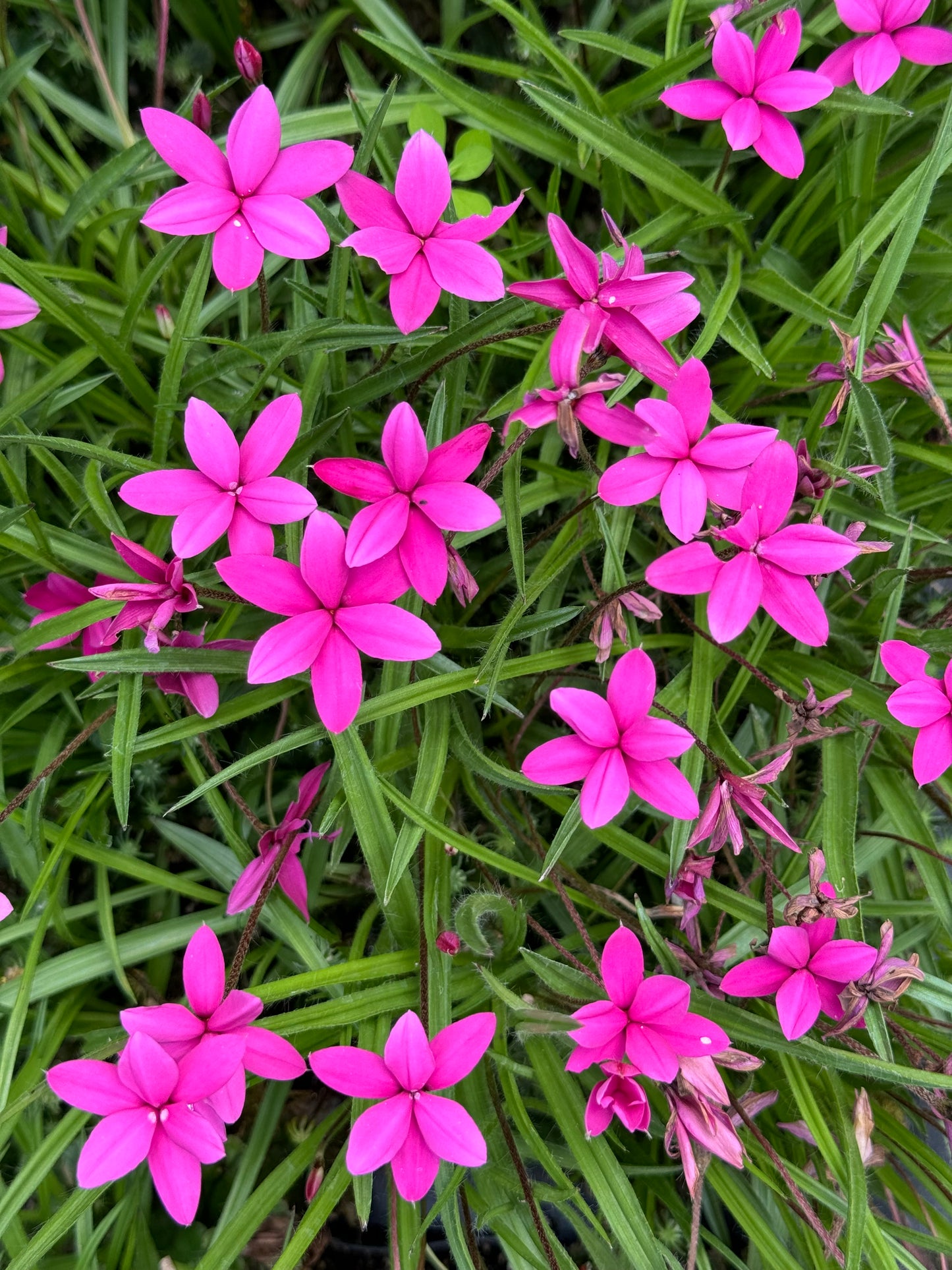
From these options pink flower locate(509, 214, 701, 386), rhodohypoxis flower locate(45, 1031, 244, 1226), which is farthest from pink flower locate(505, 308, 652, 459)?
rhodohypoxis flower locate(45, 1031, 244, 1226)

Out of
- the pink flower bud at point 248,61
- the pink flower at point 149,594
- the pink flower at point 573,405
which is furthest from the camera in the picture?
the pink flower bud at point 248,61

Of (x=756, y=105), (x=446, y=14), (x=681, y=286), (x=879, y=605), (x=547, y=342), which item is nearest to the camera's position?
(x=681, y=286)

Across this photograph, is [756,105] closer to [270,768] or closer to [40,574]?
[270,768]

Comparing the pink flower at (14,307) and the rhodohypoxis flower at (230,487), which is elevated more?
the pink flower at (14,307)

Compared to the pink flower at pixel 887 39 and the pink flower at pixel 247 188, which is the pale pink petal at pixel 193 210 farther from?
the pink flower at pixel 887 39

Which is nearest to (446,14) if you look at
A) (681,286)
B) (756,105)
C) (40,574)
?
(756,105)

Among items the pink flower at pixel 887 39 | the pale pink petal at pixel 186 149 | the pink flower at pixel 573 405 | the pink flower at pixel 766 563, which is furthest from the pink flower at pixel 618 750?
the pink flower at pixel 887 39

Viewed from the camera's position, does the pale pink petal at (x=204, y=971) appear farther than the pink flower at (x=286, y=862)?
No

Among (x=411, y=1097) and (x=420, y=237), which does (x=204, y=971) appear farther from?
(x=420, y=237)
